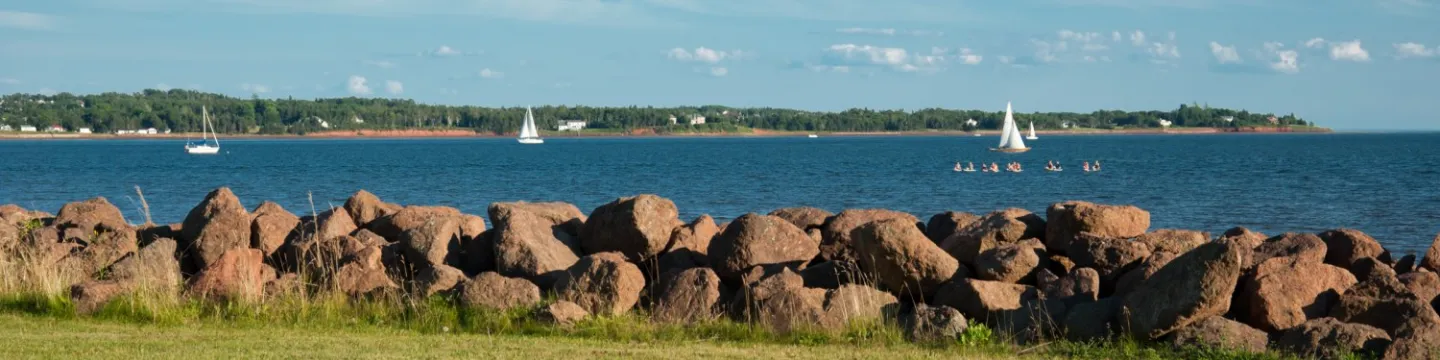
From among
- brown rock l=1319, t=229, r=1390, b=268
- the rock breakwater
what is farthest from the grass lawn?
brown rock l=1319, t=229, r=1390, b=268

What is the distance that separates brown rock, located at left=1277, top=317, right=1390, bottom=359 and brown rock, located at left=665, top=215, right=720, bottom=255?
5.91m

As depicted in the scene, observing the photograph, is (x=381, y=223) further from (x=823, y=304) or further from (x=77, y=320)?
(x=823, y=304)

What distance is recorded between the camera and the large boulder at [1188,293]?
1123 centimetres

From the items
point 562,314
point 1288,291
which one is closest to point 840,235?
point 562,314

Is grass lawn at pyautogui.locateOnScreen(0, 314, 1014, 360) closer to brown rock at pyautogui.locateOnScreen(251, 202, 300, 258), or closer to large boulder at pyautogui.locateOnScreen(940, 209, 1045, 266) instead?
large boulder at pyautogui.locateOnScreen(940, 209, 1045, 266)

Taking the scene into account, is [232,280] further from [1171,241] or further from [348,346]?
[1171,241]

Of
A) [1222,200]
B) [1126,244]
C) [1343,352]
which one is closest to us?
[1343,352]

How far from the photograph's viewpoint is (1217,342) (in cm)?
1103

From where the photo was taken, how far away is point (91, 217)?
18.9 m

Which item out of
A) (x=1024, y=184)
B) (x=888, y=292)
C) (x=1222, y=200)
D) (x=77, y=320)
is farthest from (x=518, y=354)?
(x=1024, y=184)

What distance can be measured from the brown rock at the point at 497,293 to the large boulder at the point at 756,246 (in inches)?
73.7

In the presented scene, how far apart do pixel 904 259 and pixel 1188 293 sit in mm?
2611

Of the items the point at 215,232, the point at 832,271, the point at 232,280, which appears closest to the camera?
the point at 232,280

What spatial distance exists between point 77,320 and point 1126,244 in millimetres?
9389
